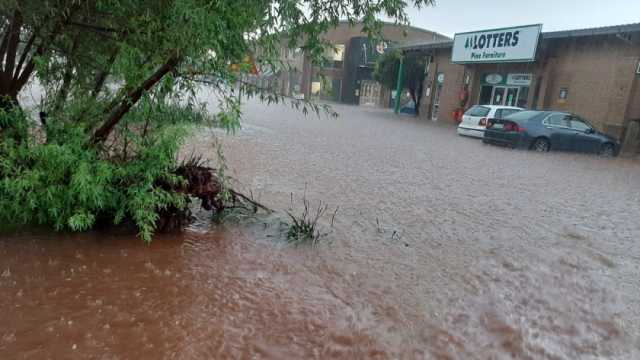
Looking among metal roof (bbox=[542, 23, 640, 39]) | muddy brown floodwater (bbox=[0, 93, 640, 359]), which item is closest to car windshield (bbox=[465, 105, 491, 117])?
metal roof (bbox=[542, 23, 640, 39])

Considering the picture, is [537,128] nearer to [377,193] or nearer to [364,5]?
[377,193]

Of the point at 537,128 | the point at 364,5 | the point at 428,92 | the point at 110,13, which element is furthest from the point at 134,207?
the point at 428,92

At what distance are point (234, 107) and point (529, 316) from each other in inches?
118

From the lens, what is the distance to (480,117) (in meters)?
17.4

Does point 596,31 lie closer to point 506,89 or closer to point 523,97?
point 523,97

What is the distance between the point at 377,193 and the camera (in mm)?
7664

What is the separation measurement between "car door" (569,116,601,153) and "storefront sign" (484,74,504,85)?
7979 millimetres

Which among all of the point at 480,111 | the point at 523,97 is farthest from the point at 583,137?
the point at 523,97

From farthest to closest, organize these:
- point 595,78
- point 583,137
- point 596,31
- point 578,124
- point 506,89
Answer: point 506,89 → point 595,78 → point 596,31 → point 578,124 → point 583,137

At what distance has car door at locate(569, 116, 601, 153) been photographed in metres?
14.9

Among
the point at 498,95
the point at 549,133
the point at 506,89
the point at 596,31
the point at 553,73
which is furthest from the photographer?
the point at 498,95

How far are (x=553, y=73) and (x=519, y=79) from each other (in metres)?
2.06

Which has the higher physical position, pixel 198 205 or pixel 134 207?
pixel 134 207

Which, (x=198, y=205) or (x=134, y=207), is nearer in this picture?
(x=134, y=207)
